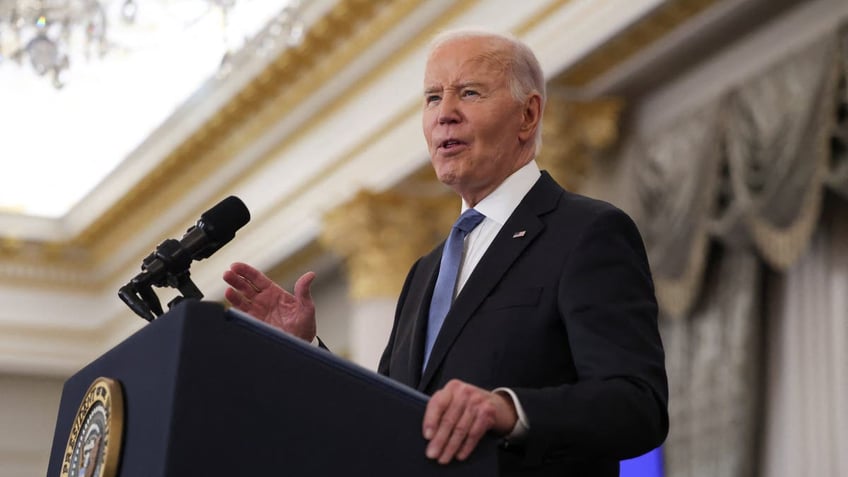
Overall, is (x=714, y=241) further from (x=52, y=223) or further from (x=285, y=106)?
(x=52, y=223)

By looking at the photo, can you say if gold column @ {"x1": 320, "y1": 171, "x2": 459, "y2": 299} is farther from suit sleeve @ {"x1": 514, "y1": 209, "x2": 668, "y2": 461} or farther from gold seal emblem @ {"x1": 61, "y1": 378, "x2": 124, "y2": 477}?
gold seal emblem @ {"x1": 61, "y1": 378, "x2": 124, "y2": 477}

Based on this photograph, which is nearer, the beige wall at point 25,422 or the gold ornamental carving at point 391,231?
the gold ornamental carving at point 391,231

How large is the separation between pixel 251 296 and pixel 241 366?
0.79 m

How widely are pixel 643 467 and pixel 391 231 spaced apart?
135 inches

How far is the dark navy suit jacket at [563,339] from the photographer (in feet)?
7.02

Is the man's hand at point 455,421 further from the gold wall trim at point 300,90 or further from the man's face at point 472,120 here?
the gold wall trim at point 300,90

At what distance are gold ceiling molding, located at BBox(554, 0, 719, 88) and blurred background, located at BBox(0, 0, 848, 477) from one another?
0.07ft

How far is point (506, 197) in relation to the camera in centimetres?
263

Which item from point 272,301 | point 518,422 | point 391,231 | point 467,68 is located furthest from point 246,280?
point 391,231

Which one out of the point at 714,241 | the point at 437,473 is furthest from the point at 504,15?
the point at 437,473

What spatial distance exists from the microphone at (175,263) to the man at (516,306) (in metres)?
0.25

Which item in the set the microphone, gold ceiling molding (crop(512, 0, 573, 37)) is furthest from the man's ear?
gold ceiling molding (crop(512, 0, 573, 37))

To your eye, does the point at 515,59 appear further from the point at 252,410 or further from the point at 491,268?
the point at 252,410

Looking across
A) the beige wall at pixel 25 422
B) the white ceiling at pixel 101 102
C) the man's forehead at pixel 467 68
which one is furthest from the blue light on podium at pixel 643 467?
the beige wall at pixel 25 422
